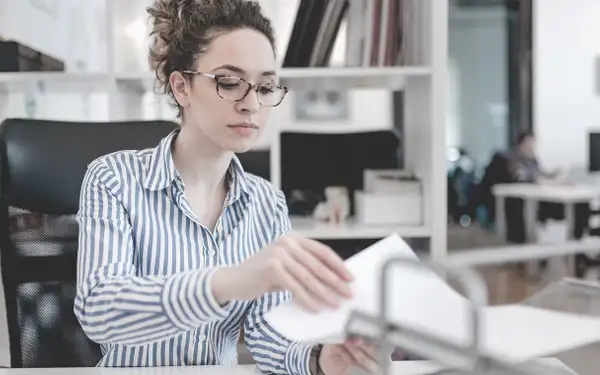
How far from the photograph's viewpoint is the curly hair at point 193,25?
937 mm

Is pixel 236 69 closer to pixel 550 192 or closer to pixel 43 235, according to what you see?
pixel 43 235

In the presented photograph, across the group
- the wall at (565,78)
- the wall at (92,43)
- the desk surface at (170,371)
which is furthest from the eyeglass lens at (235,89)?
the wall at (565,78)

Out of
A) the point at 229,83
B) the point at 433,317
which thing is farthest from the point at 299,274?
the point at 229,83

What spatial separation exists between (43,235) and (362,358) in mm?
707

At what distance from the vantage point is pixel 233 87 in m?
0.90

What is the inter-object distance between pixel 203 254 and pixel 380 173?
92 cm

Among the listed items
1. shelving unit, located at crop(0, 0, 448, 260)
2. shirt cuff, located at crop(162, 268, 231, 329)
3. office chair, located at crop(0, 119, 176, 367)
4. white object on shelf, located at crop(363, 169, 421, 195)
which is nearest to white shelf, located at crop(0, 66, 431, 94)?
shelving unit, located at crop(0, 0, 448, 260)

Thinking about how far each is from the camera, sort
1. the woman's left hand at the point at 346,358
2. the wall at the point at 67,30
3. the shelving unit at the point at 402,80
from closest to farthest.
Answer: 1. the woman's left hand at the point at 346,358
2. the shelving unit at the point at 402,80
3. the wall at the point at 67,30

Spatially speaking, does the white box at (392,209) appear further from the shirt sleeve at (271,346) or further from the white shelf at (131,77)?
the shirt sleeve at (271,346)

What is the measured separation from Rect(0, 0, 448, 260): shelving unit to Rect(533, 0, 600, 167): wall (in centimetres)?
425

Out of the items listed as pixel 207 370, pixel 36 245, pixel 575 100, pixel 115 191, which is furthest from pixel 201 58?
pixel 575 100

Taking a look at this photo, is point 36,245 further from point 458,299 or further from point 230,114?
point 458,299

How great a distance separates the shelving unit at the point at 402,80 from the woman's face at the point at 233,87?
2.76 ft

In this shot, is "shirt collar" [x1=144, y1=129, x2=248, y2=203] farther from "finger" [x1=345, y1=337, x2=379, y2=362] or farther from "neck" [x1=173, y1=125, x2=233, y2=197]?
"finger" [x1=345, y1=337, x2=379, y2=362]
